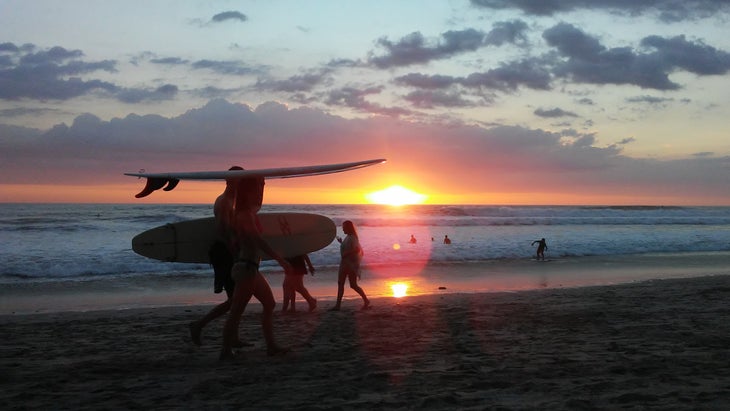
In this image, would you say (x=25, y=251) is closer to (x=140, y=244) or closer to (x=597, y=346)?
(x=140, y=244)

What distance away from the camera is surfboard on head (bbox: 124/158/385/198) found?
6.60 metres

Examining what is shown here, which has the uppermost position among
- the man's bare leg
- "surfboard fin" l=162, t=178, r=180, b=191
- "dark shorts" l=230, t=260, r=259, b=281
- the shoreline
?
"surfboard fin" l=162, t=178, r=180, b=191

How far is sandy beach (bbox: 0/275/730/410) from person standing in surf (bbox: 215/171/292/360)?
1.73ft

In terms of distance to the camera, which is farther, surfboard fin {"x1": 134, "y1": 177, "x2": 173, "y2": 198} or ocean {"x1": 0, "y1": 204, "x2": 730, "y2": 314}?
ocean {"x1": 0, "y1": 204, "x2": 730, "y2": 314}

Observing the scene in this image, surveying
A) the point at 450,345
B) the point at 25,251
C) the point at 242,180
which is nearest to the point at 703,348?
the point at 450,345

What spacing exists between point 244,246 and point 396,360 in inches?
81.8

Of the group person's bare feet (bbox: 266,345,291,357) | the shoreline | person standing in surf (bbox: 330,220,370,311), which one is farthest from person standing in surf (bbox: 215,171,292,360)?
the shoreline

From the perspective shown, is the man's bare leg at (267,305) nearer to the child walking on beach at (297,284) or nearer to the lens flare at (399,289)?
the child walking on beach at (297,284)

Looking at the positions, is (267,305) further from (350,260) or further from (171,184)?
(350,260)

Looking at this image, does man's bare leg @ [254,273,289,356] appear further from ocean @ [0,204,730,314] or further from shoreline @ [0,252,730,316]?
ocean @ [0,204,730,314]

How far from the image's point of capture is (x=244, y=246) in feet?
21.0

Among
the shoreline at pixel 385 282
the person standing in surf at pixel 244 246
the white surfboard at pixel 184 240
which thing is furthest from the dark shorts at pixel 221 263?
the shoreline at pixel 385 282

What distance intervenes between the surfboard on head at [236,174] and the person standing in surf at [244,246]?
0.09 meters

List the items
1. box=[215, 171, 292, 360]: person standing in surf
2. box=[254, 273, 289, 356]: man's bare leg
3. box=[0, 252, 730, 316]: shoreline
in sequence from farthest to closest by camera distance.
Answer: box=[0, 252, 730, 316]: shoreline → box=[254, 273, 289, 356]: man's bare leg → box=[215, 171, 292, 360]: person standing in surf
